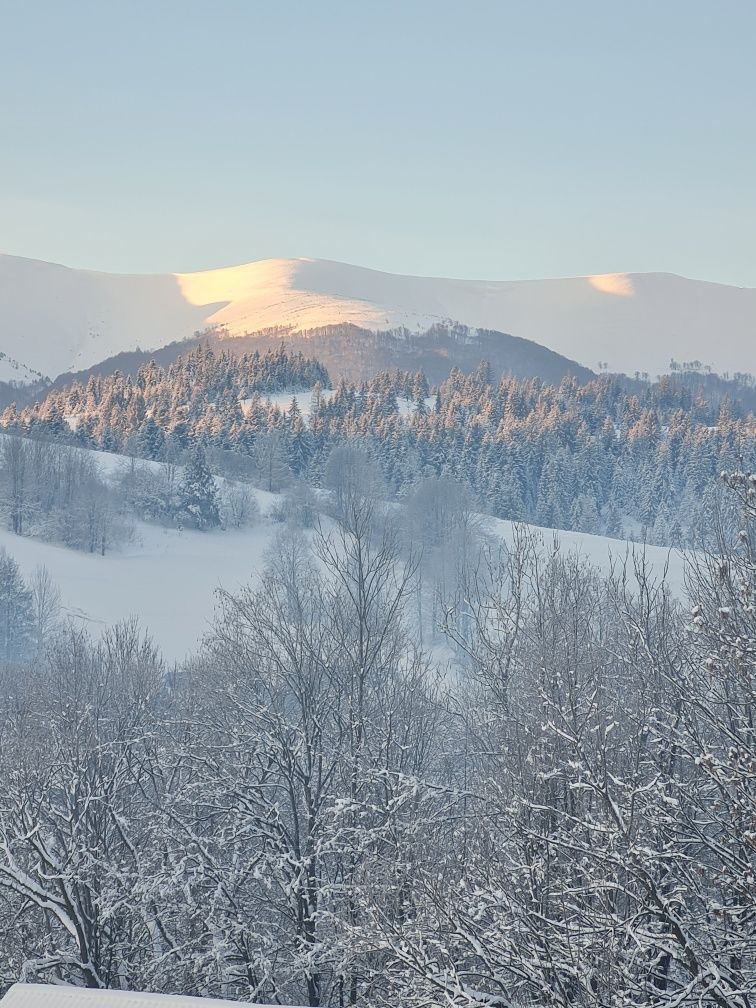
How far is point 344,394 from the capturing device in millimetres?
122000

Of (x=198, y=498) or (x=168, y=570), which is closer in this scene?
(x=168, y=570)

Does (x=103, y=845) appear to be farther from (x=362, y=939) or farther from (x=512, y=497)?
Result: (x=512, y=497)

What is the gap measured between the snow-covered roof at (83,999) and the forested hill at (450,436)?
8288cm

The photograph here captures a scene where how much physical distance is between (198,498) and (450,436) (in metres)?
34.2

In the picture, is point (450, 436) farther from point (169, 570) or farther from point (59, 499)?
point (59, 499)

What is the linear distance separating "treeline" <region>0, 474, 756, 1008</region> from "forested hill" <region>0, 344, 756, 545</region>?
7583 centimetres

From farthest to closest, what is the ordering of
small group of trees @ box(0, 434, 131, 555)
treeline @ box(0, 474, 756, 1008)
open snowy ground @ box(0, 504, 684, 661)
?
1. small group of trees @ box(0, 434, 131, 555)
2. open snowy ground @ box(0, 504, 684, 661)
3. treeline @ box(0, 474, 756, 1008)

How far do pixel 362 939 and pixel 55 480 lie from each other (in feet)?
257

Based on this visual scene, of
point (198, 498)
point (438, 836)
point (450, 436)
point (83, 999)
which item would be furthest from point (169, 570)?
point (83, 999)

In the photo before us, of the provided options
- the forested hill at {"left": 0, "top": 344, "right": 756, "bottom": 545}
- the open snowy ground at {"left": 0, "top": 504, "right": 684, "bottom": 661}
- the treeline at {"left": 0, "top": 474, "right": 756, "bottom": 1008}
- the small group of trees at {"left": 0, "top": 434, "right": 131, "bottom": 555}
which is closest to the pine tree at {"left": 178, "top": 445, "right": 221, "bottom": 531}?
the open snowy ground at {"left": 0, "top": 504, "right": 684, "bottom": 661}

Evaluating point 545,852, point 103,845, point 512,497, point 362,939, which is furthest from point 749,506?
point 512,497

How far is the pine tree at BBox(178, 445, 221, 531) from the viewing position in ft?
276

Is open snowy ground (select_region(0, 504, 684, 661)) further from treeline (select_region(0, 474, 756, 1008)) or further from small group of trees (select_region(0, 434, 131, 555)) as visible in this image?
treeline (select_region(0, 474, 756, 1008))

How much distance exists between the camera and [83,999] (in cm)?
912
